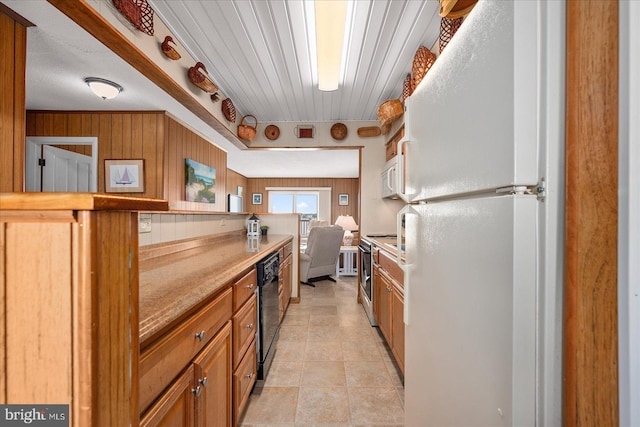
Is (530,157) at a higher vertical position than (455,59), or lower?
lower

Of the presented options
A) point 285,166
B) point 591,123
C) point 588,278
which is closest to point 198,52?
point 591,123

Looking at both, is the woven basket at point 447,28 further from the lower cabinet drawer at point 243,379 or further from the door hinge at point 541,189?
the lower cabinet drawer at point 243,379

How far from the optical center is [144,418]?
26.3 inches

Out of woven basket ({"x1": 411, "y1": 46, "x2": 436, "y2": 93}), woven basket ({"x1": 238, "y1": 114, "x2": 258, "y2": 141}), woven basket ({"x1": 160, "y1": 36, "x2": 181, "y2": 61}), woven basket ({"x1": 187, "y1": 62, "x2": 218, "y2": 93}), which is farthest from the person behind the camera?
woven basket ({"x1": 238, "y1": 114, "x2": 258, "y2": 141})

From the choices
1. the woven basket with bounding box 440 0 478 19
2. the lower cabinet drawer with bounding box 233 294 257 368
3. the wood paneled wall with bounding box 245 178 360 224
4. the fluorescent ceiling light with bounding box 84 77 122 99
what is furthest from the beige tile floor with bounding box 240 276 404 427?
the wood paneled wall with bounding box 245 178 360 224

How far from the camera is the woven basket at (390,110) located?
2.88 m

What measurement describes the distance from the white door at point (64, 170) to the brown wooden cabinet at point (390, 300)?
3694 mm

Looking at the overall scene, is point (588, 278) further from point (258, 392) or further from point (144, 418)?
point (258, 392)

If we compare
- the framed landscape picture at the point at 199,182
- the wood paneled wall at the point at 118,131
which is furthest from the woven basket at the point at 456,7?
the framed landscape picture at the point at 199,182

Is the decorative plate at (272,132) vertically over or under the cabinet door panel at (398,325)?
over

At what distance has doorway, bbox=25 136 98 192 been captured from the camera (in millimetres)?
3148

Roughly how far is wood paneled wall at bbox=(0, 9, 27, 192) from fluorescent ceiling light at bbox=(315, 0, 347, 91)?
1.67 m

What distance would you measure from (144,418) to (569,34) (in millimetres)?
1262

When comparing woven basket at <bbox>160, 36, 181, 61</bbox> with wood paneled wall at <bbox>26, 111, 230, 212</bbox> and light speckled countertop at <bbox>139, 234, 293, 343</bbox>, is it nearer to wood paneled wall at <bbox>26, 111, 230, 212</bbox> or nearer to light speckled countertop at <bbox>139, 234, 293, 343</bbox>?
light speckled countertop at <bbox>139, 234, 293, 343</bbox>
